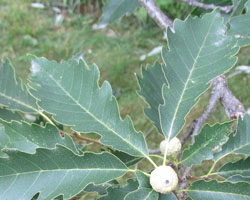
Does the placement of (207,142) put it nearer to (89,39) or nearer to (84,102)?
(84,102)

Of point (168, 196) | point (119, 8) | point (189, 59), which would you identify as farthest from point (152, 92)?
point (119, 8)

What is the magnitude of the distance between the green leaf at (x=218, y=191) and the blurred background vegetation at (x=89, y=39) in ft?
4.95

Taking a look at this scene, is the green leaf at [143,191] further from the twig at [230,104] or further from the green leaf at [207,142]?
the twig at [230,104]

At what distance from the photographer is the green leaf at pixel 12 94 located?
0.83m

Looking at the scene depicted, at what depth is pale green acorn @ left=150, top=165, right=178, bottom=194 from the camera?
0.59 m

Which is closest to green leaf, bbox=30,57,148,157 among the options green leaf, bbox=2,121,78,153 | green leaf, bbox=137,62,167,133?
green leaf, bbox=2,121,78,153

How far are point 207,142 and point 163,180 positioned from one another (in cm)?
12

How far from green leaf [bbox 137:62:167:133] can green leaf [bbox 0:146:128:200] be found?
0.25 meters

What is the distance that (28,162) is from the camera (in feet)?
1.93

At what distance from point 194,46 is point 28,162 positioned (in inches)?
15.2

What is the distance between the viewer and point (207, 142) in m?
0.64

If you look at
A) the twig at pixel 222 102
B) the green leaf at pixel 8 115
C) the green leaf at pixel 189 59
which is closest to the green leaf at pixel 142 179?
the green leaf at pixel 189 59

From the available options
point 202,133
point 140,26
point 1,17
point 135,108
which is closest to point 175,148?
point 202,133

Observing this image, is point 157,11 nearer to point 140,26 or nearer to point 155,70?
point 155,70
